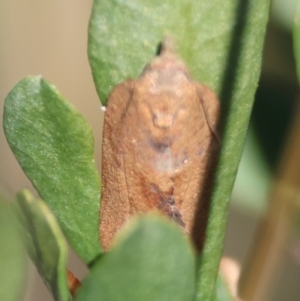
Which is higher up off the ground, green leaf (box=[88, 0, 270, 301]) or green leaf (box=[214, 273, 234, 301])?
green leaf (box=[88, 0, 270, 301])

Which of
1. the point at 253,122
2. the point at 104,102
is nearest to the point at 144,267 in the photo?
the point at 104,102

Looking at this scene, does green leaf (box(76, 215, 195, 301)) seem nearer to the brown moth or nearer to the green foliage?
the green foliage

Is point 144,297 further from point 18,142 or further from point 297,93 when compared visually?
point 297,93

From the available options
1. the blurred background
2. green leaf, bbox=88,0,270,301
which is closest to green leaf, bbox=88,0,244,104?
green leaf, bbox=88,0,270,301

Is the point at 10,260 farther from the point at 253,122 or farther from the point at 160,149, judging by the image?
the point at 253,122

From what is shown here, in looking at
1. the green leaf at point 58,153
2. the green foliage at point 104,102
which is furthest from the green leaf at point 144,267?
the green leaf at point 58,153

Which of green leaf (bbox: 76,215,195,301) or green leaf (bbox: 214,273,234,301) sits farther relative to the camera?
green leaf (bbox: 214,273,234,301)

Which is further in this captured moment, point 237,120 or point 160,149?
point 160,149
